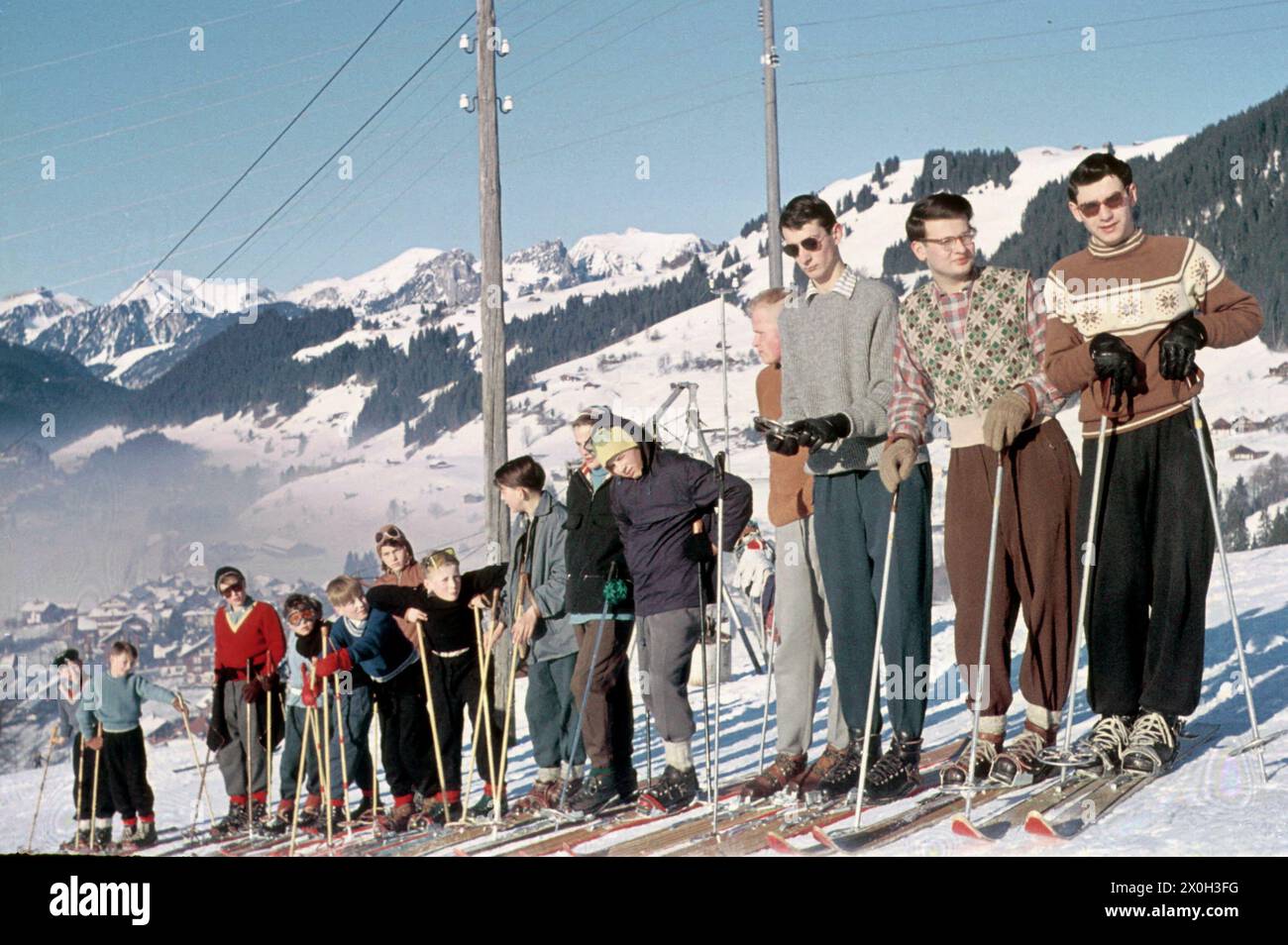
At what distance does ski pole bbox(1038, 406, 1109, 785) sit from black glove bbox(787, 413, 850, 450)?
72cm

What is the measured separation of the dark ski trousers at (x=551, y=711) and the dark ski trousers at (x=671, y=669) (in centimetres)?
74

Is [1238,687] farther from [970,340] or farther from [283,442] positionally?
[283,442]

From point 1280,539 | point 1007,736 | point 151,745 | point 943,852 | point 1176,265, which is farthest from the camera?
point 1280,539

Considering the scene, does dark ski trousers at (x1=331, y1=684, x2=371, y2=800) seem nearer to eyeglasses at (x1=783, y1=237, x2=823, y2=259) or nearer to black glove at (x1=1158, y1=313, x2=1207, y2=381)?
eyeglasses at (x1=783, y1=237, x2=823, y2=259)

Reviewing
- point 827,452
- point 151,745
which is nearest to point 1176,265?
point 827,452

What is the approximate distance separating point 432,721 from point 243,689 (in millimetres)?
1256

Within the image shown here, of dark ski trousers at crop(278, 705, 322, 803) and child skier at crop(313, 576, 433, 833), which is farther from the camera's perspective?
dark ski trousers at crop(278, 705, 322, 803)

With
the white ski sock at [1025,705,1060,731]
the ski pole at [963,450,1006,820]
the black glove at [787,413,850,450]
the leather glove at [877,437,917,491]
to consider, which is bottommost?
the white ski sock at [1025,705,1060,731]

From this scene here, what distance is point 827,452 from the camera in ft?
16.6

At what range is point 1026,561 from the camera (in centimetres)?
488

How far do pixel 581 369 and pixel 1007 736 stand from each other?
57.3 meters

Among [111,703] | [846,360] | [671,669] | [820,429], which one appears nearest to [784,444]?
[820,429]

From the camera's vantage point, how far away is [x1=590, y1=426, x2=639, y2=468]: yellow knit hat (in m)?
5.55

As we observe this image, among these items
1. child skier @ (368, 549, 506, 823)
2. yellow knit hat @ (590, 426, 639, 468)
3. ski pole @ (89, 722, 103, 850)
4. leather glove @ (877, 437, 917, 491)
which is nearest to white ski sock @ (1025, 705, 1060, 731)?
leather glove @ (877, 437, 917, 491)
